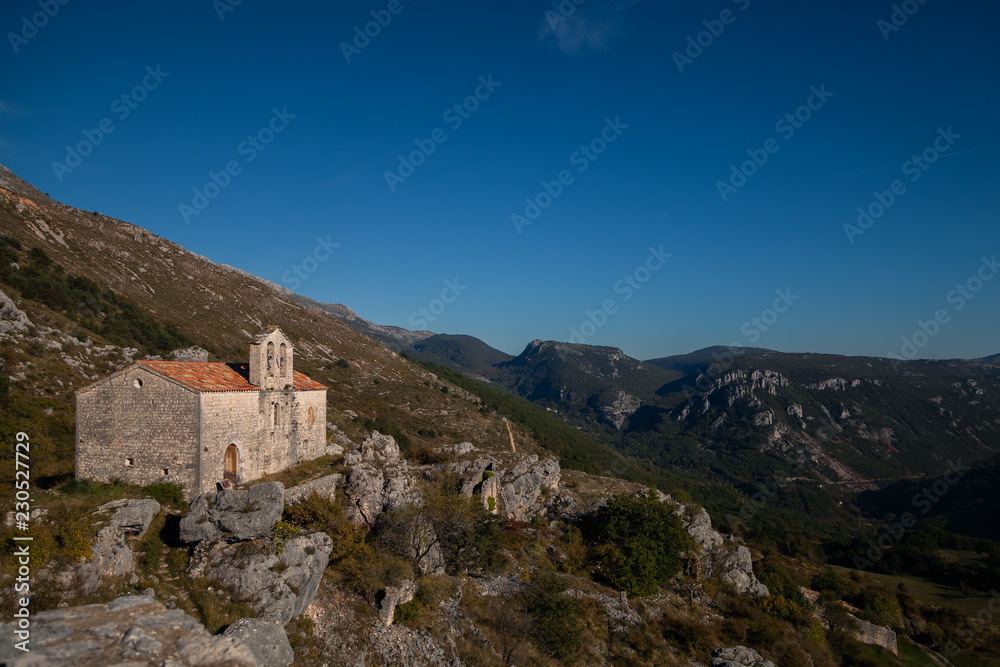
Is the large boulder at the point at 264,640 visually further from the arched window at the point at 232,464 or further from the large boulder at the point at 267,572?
the arched window at the point at 232,464

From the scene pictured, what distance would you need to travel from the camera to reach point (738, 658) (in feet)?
83.4

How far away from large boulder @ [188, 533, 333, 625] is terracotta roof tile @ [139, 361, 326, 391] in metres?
6.45

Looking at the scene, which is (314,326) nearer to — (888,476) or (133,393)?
(133,393)

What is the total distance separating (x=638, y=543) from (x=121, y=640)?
26.6 metres

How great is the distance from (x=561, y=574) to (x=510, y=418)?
229ft

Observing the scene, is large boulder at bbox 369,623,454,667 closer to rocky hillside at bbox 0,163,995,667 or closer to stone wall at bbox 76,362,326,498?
rocky hillside at bbox 0,163,995,667

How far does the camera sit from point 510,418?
98.6m

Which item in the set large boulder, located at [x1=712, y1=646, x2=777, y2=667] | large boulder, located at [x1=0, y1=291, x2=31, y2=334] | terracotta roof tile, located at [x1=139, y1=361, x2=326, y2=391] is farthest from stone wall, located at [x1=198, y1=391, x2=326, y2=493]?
large boulder, located at [x1=0, y1=291, x2=31, y2=334]

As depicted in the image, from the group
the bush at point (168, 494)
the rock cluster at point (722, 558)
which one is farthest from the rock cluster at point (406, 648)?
the rock cluster at point (722, 558)

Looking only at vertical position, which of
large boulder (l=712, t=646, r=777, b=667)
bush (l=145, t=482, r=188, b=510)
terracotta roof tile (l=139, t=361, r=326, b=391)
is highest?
terracotta roof tile (l=139, t=361, r=326, b=391)

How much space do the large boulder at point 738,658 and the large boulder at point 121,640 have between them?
22.8 meters

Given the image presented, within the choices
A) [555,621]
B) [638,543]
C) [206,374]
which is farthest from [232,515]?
[638,543]

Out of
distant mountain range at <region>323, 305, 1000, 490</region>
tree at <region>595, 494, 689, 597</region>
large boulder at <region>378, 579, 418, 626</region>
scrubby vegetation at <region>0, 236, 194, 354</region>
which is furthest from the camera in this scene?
distant mountain range at <region>323, 305, 1000, 490</region>

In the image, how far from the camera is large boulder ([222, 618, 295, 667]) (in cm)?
1306
